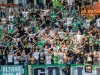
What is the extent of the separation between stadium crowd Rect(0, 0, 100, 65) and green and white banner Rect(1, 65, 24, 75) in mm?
365

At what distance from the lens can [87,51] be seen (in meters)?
22.9

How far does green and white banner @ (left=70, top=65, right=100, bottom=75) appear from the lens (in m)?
21.7

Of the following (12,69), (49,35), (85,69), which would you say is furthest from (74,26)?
(12,69)

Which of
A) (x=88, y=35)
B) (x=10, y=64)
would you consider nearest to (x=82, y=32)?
(x=88, y=35)

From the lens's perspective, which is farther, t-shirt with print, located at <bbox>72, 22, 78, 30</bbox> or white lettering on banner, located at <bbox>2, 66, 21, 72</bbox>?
t-shirt with print, located at <bbox>72, 22, 78, 30</bbox>

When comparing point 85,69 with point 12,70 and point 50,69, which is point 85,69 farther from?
point 12,70

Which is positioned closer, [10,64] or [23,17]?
[10,64]

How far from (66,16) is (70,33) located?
195 centimetres

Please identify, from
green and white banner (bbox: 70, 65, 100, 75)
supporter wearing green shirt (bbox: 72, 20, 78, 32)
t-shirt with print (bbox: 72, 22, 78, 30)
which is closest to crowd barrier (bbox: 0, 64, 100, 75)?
green and white banner (bbox: 70, 65, 100, 75)

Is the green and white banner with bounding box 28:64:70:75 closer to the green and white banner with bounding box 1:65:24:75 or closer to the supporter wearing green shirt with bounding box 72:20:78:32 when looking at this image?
the green and white banner with bounding box 1:65:24:75

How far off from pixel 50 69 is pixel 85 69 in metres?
1.83

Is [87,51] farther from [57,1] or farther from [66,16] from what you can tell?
[57,1]

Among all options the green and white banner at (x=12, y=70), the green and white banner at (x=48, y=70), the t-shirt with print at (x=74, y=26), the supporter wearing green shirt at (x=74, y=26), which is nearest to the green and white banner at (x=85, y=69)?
the green and white banner at (x=48, y=70)

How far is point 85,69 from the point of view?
21.7m
